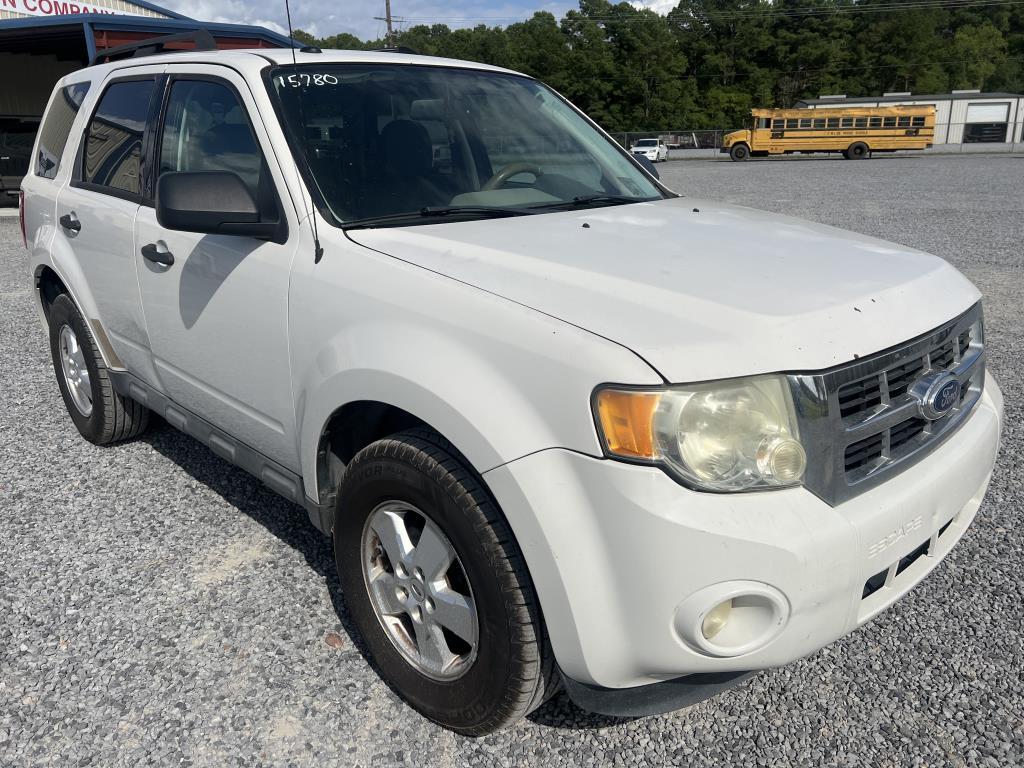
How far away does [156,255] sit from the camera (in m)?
3.07

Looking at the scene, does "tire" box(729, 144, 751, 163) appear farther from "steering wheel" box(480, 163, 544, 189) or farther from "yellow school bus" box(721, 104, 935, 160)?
"steering wheel" box(480, 163, 544, 189)

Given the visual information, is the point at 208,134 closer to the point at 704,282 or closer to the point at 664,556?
the point at 704,282

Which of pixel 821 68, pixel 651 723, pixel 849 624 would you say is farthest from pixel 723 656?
pixel 821 68

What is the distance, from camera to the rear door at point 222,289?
8.38 feet

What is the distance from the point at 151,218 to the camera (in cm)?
316

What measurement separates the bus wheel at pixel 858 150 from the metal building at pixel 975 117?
1321 cm

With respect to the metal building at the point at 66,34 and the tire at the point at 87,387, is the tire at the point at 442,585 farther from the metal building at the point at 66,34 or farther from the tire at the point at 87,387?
the metal building at the point at 66,34

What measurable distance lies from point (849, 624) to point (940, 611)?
1.21 meters

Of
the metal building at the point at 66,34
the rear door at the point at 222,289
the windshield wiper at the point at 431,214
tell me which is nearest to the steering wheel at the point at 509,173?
the windshield wiper at the point at 431,214

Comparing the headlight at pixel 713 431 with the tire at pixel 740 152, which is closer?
the headlight at pixel 713 431

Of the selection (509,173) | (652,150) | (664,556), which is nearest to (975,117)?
(652,150)

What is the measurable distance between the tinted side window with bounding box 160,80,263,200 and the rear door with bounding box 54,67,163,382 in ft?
0.54

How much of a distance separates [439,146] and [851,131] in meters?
39.4

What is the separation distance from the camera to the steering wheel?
3.00m
